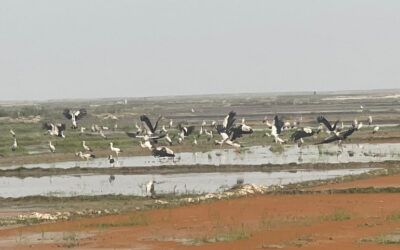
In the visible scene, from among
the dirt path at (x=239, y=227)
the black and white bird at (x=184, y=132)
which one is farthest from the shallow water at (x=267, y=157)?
the dirt path at (x=239, y=227)

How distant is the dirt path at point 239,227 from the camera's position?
1734 cm

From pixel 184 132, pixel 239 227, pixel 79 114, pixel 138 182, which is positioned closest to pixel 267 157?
pixel 184 132

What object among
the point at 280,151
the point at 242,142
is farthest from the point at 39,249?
the point at 242,142

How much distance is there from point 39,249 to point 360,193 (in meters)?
11.2

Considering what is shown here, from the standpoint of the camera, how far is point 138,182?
1326 inches

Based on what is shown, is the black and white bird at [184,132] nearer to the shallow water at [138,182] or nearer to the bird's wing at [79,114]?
the bird's wing at [79,114]

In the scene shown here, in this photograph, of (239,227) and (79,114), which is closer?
(239,227)

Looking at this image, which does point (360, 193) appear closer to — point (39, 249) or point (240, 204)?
point (240, 204)

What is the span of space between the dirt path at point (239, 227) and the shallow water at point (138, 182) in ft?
22.9

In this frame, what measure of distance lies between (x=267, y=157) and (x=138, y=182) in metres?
10.9

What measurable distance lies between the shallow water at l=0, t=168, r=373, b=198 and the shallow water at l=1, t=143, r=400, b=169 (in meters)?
4.15

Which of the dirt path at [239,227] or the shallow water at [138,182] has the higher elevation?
the dirt path at [239,227]

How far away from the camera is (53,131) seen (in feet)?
157

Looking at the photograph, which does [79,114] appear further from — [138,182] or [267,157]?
Answer: [138,182]
